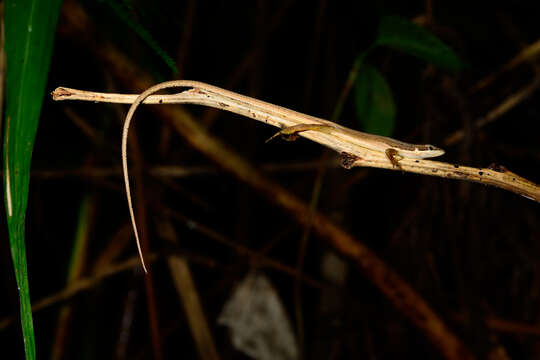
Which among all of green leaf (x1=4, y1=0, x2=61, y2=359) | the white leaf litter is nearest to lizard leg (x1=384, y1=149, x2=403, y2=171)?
green leaf (x1=4, y1=0, x2=61, y2=359)

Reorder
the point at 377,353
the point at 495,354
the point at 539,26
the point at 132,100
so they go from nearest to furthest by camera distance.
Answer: the point at 132,100 < the point at 495,354 < the point at 377,353 < the point at 539,26

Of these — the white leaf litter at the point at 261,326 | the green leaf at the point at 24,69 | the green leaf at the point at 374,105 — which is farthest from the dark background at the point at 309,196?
the green leaf at the point at 24,69

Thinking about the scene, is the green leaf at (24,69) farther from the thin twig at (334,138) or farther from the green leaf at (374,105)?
the green leaf at (374,105)

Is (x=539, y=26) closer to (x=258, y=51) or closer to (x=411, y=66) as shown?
(x=411, y=66)

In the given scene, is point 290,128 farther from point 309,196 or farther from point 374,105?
point 309,196

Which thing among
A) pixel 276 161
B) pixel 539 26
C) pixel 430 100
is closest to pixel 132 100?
pixel 430 100

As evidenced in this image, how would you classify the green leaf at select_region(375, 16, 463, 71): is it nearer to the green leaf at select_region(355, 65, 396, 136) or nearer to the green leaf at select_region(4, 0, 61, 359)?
the green leaf at select_region(355, 65, 396, 136)

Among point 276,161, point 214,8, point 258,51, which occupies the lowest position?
point 276,161
